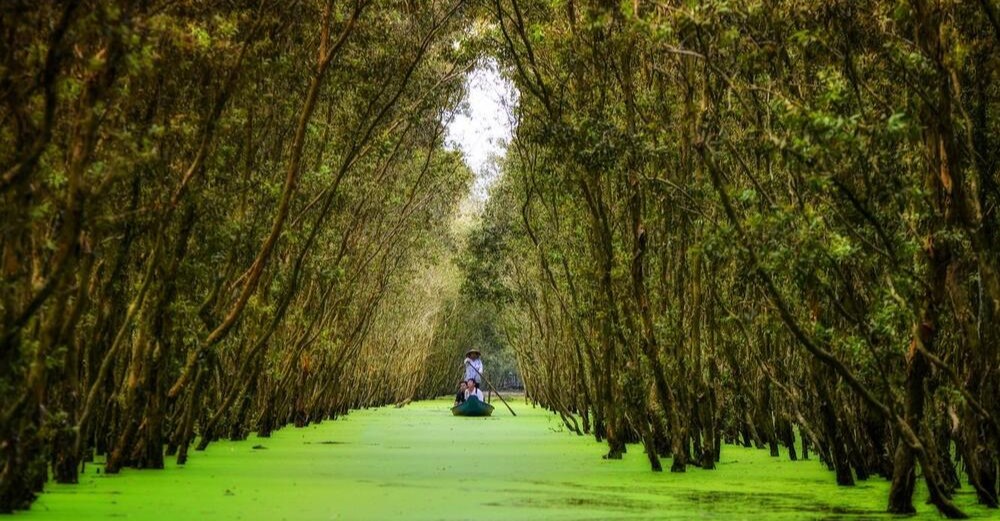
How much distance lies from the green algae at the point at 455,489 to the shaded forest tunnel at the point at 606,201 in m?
0.57

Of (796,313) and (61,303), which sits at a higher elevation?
(796,313)

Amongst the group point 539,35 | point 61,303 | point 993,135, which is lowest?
point 61,303

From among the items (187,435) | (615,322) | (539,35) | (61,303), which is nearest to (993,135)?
(539,35)

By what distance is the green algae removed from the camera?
398 inches

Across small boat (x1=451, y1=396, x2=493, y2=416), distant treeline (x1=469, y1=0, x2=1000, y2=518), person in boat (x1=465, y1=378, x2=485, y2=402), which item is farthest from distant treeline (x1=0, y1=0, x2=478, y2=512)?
person in boat (x1=465, y1=378, x2=485, y2=402)

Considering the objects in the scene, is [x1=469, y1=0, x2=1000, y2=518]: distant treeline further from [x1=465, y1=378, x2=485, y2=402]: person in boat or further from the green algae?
[x1=465, y1=378, x2=485, y2=402]: person in boat

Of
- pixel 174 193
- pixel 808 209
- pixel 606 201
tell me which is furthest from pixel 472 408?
pixel 808 209

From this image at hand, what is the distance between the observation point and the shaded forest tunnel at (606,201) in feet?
28.2

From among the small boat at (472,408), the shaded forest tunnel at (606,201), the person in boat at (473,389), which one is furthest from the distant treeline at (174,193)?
the person in boat at (473,389)

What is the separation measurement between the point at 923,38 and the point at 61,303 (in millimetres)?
6524

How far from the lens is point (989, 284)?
356 inches

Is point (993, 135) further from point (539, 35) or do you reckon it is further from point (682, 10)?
point (539, 35)

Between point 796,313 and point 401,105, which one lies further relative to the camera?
point 401,105

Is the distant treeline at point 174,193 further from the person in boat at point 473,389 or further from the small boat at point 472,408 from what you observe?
the person in boat at point 473,389
